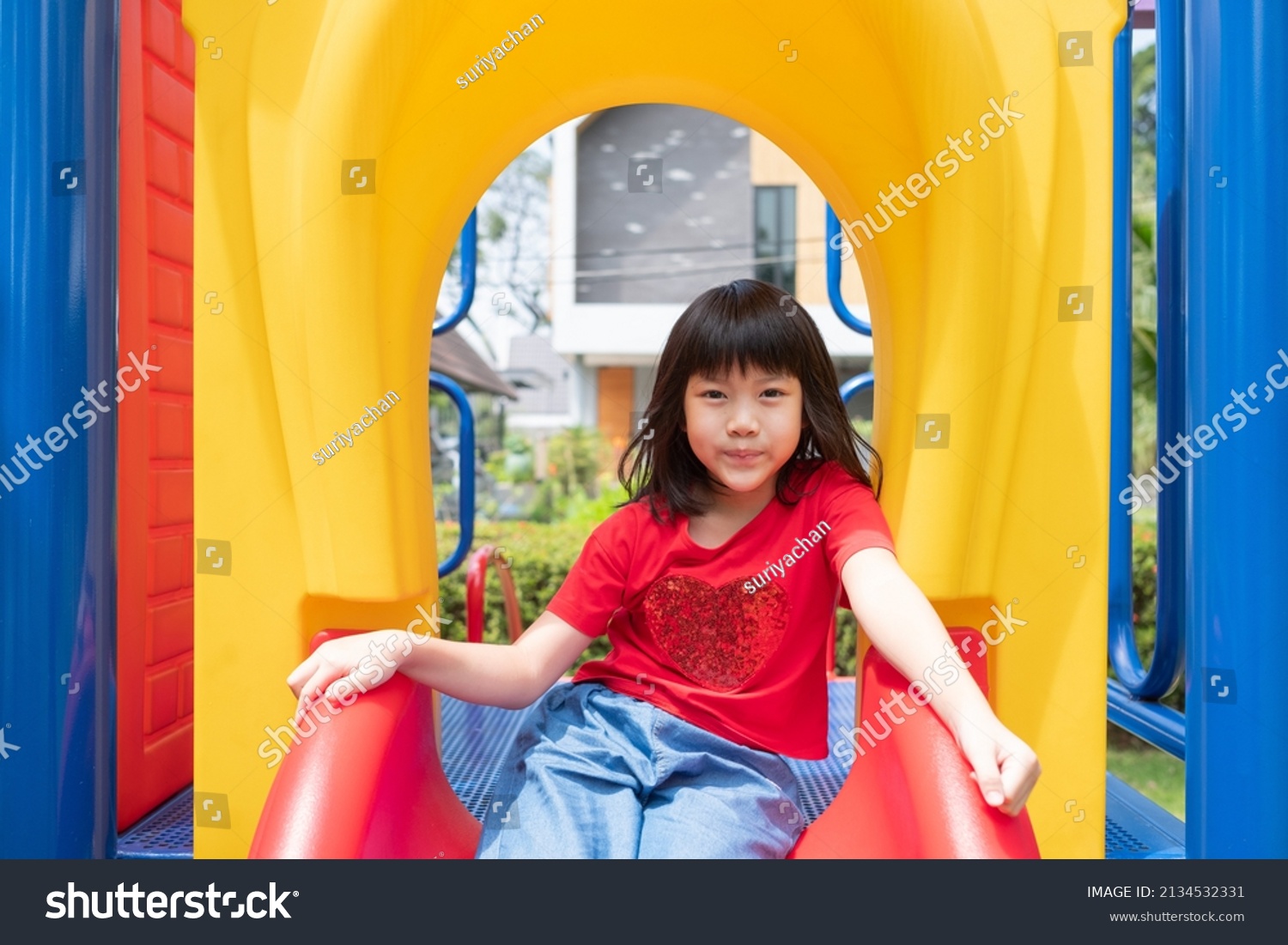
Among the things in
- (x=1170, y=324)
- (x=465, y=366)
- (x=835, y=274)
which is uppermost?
(x=465, y=366)

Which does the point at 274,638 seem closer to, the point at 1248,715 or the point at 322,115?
the point at 322,115

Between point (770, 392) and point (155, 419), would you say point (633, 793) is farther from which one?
point (155, 419)

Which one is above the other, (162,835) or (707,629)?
(707,629)

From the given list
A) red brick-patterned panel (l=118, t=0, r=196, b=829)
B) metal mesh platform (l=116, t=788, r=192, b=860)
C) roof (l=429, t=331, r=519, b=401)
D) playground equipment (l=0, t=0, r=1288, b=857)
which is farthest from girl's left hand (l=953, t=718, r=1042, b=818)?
roof (l=429, t=331, r=519, b=401)

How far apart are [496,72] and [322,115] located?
32 centimetres

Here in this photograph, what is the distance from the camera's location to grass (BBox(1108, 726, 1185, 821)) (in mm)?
4863

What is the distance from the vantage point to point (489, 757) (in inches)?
89.3

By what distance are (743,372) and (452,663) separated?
62 cm

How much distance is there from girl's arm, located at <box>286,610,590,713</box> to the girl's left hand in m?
0.62

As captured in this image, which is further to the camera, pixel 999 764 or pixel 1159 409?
pixel 1159 409

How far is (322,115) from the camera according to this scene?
1.50m

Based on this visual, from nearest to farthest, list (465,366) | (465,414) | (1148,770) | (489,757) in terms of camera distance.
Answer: (489,757) → (465,414) → (1148,770) → (465,366)

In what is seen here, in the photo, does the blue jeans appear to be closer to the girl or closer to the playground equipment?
the girl

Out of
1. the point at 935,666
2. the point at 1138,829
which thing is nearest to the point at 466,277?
the point at 935,666
